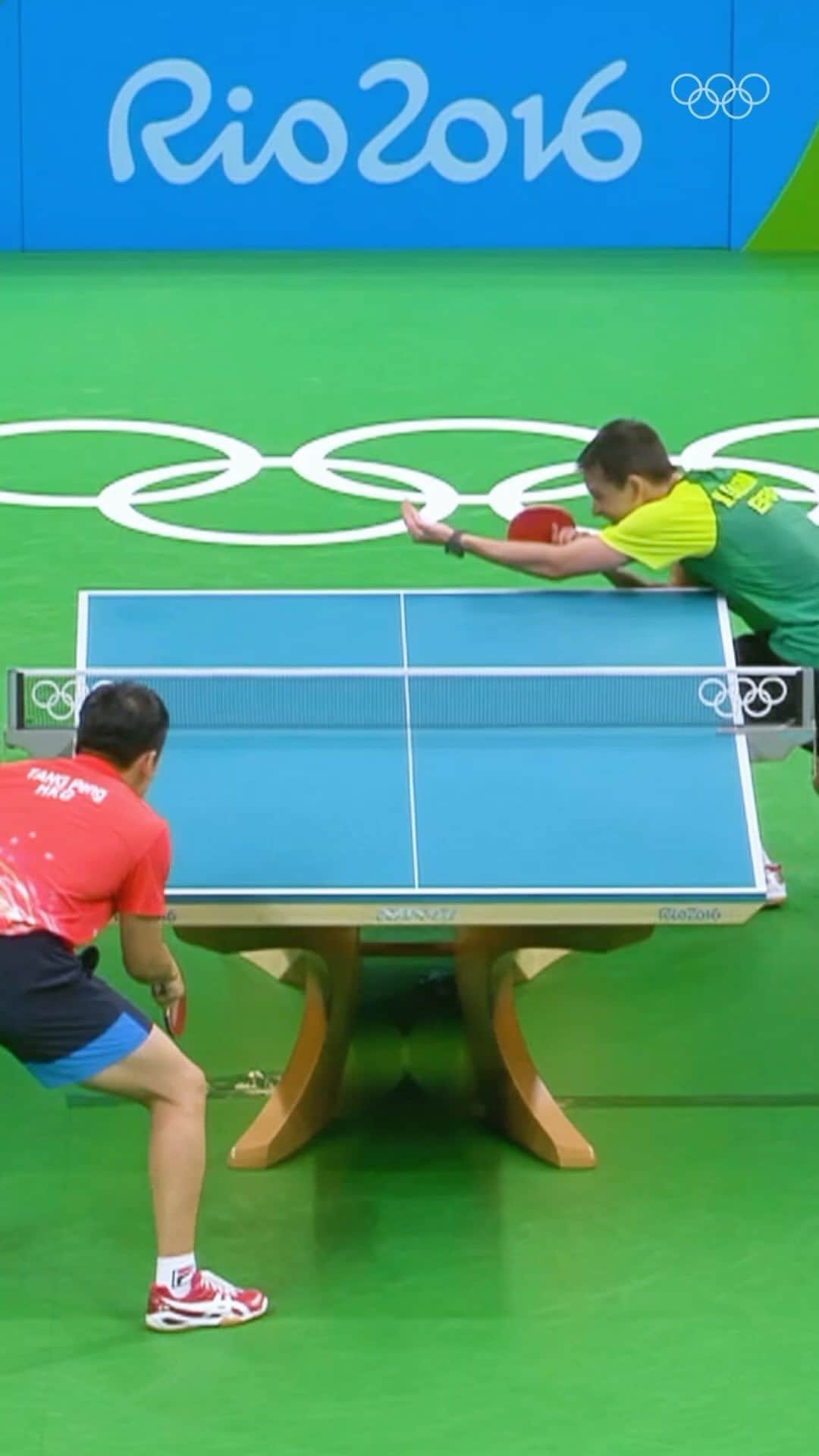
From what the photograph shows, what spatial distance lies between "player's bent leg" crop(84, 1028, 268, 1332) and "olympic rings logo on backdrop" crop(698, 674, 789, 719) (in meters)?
1.85

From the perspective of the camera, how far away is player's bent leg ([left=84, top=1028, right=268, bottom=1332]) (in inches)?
255

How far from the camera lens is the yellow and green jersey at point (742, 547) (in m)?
8.05

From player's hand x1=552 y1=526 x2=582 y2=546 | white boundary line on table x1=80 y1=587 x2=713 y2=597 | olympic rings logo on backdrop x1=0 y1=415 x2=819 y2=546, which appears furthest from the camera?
olympic rings logo on backdrop x1=0 y1=415 x2=819 y2=546

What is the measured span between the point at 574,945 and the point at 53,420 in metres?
8.30

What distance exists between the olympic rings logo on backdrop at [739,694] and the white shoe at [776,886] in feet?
5.59

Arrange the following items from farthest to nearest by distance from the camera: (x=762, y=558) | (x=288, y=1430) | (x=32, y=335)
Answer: (x=32, y=335) < (x=762, y=558) < (x=288, y=1430)

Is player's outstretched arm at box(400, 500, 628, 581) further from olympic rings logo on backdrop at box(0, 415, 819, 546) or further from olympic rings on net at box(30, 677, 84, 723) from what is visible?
olympic rings logo on backdrop at box(0, 415, 819, 546)

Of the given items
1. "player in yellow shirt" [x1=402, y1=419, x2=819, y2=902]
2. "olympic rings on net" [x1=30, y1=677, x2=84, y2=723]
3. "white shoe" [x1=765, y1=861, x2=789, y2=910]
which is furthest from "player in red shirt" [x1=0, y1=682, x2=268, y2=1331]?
"white shoe" [x1=765, y1=861, x2=789, y2=910]

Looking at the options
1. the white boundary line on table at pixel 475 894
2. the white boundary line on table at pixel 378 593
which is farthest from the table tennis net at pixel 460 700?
the white boundary line on table at pixel 475 894

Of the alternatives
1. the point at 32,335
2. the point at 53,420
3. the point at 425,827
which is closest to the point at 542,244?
the point at 32,335

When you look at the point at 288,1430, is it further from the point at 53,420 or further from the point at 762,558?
the point at 53,420

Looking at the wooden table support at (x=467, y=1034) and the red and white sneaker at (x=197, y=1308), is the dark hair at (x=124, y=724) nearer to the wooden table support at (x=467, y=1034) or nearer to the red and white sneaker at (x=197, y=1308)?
the wooden table support at (x=467, y=1034)

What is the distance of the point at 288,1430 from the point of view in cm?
610

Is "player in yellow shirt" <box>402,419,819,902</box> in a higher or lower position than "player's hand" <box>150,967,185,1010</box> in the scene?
higher
